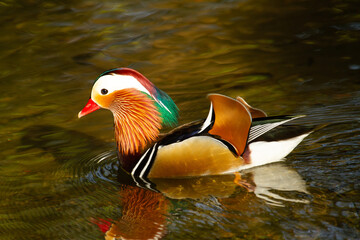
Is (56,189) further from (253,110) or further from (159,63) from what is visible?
(159,63)

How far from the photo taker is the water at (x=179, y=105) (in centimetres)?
428

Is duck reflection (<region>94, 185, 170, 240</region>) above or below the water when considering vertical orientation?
below

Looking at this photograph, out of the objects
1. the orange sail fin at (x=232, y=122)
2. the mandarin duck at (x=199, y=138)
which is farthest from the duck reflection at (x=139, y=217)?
the orange sail fin at (x=232, y=122)

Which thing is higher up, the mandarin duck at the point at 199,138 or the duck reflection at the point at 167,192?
the mandarin duck at the point at 199,138

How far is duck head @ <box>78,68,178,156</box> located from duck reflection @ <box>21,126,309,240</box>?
0.32m

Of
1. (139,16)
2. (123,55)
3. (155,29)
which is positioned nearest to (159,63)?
(123,55)

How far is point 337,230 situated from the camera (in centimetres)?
381

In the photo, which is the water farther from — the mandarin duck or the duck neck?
the duck neck

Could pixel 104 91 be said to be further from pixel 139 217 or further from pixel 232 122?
pixel 139 217

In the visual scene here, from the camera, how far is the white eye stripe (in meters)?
5.11

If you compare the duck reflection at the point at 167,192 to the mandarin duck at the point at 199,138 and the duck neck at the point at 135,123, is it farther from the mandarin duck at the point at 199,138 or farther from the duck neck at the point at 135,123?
the duck neck at the point at 135,123

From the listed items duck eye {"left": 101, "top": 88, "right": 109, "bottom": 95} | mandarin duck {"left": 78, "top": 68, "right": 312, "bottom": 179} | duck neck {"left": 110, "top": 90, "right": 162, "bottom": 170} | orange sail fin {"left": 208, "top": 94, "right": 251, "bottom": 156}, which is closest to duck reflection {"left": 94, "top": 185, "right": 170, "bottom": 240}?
mandarin duck {"left": 78, "top": 68, "right": 312, "bottom": 179}

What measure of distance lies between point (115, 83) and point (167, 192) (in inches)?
41.4

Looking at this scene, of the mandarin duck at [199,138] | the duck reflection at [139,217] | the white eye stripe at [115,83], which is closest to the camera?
the duck reflection at [139,217]
